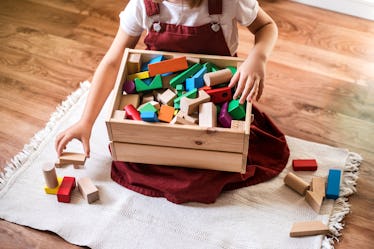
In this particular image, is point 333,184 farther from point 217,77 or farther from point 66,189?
point 66,189

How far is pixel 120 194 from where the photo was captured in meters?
1.23

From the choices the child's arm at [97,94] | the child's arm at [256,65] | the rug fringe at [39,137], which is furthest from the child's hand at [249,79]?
the rug fringe at [39,137]

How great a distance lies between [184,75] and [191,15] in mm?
151

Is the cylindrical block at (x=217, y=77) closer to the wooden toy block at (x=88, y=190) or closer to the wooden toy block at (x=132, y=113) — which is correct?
the wooden toy block at (x=132, y=113)

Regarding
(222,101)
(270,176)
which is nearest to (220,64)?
(222,101)

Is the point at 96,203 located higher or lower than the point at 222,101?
lower

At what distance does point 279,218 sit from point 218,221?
15 centimetres

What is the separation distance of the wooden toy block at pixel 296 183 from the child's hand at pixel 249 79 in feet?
0.84

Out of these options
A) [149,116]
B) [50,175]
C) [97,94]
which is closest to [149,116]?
[149,116]

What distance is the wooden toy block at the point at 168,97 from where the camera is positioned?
1105mm

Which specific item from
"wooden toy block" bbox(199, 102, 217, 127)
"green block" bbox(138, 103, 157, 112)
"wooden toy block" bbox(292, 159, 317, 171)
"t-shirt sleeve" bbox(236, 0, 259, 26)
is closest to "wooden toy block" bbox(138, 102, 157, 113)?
"green block" bbox(138, 103, 157, 112)

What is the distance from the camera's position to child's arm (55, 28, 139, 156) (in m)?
1.17

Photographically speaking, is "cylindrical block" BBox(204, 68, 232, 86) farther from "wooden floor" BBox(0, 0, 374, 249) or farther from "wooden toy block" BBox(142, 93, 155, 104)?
"wooden floor" BBox(0, 0, 374, 249)

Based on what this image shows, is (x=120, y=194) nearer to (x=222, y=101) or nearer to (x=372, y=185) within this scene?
(x=222, y=101)
